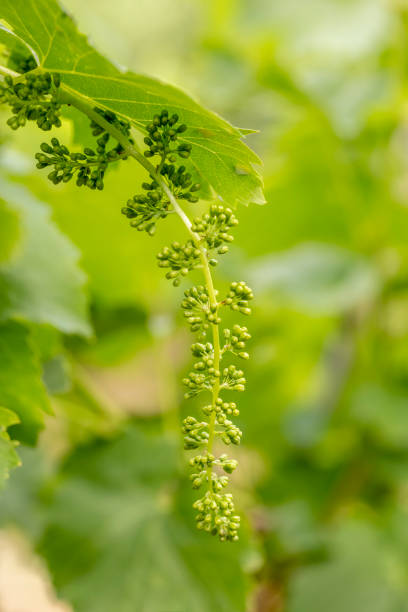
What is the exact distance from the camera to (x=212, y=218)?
1.03ft

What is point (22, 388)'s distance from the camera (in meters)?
0.38

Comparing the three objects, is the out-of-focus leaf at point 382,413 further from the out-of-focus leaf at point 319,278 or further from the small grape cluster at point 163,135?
the small grape cluster at point 163,135

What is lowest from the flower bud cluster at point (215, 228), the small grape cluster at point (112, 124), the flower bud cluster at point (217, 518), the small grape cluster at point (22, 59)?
the flower bud cluster at point (217, 518)

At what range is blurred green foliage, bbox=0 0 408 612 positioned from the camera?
583 millimetres

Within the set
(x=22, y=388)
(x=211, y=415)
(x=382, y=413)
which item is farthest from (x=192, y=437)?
(x=382, y=413)

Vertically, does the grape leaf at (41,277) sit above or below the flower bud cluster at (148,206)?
above

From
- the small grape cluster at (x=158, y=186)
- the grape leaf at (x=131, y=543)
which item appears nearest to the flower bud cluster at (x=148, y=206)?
the small grape cluster at (x=158, y=186)

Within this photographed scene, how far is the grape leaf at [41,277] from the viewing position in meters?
0.47

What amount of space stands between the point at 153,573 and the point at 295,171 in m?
0.68

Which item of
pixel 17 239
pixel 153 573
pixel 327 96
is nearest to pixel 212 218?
pixel 17 239

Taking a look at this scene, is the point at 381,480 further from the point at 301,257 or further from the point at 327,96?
→ the point at 327,96

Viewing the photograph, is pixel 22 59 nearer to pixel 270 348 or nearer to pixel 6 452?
pixel 6 452

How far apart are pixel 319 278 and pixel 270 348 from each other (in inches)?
5.9

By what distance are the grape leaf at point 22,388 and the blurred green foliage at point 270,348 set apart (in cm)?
6
